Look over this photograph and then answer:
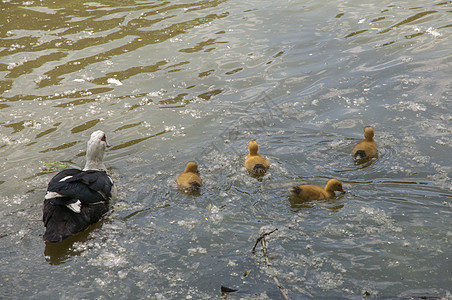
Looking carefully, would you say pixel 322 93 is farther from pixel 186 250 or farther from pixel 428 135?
pixel 186 250

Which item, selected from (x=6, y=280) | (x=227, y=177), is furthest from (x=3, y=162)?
(x=227, y=177)

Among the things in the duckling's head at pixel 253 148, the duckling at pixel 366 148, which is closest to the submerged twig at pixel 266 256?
the duckling's head at pixel 253 148

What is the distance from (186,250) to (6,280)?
1.69 m

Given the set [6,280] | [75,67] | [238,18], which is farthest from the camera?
[238,18]

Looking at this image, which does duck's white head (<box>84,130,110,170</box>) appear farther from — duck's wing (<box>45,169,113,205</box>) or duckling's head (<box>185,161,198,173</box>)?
duckling's head (<box>185,161,198,173</box>)

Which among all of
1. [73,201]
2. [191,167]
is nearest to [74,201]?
[73,201]

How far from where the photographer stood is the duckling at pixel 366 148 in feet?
21.2

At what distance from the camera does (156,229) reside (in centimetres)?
550

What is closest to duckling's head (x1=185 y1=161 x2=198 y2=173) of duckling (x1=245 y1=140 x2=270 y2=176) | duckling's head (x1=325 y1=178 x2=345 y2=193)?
duckling (x1=245 y1=140 x2=270 y2=176)

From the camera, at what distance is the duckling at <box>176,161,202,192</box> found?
6.01 m

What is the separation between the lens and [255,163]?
630 cm

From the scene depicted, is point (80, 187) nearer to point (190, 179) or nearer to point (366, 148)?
point (190, 179)

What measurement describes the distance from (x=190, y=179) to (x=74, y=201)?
1321 millimetres

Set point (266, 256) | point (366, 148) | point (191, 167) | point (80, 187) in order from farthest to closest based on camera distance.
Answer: point (366, 148) < point (191, 167) < point (80, 187) < point (266, 256)
